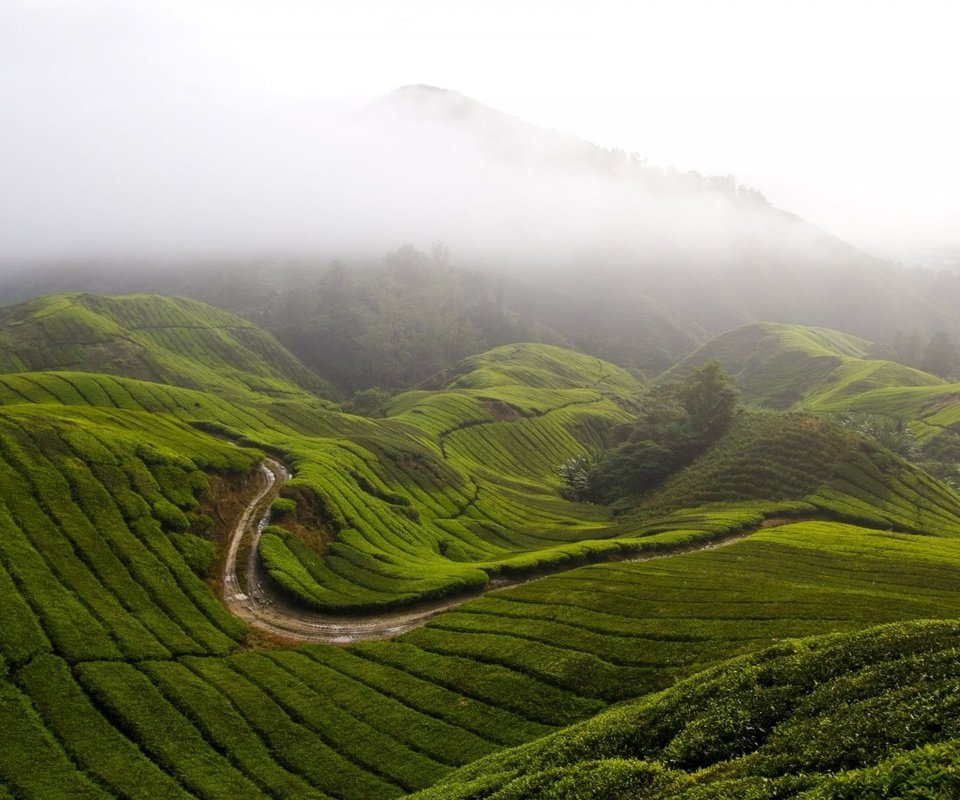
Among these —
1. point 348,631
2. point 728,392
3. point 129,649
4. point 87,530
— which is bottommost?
point 348,631

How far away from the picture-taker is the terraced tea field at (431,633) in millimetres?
22781

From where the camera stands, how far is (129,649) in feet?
120

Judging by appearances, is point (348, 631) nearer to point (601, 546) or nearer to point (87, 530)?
point (87, 530)

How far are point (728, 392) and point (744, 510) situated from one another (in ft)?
110

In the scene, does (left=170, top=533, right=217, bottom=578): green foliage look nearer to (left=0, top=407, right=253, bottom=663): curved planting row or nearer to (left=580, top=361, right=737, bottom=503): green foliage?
(left=0, top=407, right=253, bottom=663): curved planting row

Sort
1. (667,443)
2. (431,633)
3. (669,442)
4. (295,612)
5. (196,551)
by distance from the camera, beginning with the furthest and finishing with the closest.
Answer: (667,443)
(669,442)
(196,551)
(295,612)
(431,633)

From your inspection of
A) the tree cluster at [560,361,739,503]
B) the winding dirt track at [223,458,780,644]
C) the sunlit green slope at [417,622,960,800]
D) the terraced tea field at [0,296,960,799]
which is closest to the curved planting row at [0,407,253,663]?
the terraced tea field at [0,296,960,799]

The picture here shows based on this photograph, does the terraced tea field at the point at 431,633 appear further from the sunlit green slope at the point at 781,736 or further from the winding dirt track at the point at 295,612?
the winding dirt track at the point at 295,612

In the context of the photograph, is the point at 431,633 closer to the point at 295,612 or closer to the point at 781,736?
the point at 295,612

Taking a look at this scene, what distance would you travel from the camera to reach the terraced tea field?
22.8 metres

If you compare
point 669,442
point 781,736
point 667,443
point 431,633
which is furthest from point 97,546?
point 669,442

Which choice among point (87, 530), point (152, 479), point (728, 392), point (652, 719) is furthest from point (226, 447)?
point (728, 392)

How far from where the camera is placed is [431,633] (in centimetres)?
4378

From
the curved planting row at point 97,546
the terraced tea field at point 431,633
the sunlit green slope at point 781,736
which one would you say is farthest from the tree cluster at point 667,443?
the sunlit green slope at point 781,736
